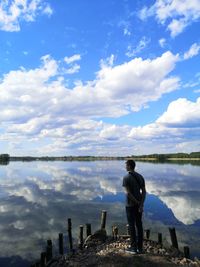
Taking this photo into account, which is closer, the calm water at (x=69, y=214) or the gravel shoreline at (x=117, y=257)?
the gravel shoreline at (x=117, y=257)

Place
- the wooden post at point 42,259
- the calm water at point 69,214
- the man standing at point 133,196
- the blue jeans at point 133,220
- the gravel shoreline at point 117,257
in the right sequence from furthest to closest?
the calm water at point 69,214 → the wooden post at point 42,259 → the blue jeans at point 133,220 → the man standing at point 133,196 → the gravel shoreline at point 117,257

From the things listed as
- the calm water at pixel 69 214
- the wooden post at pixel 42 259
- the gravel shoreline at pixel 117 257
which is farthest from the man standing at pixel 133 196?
the calm water at pixel 69 214

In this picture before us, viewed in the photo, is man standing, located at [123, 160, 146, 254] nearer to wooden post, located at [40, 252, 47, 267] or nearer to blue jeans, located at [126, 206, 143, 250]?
blue jeans, located at [126, 206, 143, 250]

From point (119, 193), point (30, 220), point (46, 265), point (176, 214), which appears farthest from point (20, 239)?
point (119, 193)

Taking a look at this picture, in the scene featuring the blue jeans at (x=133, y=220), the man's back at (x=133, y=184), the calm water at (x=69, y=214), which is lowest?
the calm water at (x=69, y=214)

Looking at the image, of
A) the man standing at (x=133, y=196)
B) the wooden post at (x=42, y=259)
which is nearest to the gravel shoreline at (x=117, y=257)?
the wooden post at (x=42, y=259)

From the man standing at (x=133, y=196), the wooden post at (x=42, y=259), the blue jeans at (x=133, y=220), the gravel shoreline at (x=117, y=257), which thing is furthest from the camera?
the wooden post at (x=42, y=259)

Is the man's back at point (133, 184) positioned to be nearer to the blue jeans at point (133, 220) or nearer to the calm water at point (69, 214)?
the blue jeans at point (133, 220)

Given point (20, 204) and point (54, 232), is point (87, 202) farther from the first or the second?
point (54, 232)

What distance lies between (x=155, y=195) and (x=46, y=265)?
98.7 feet

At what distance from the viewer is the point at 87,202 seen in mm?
39469

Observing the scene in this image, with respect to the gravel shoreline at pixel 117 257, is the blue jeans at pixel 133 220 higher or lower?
higher

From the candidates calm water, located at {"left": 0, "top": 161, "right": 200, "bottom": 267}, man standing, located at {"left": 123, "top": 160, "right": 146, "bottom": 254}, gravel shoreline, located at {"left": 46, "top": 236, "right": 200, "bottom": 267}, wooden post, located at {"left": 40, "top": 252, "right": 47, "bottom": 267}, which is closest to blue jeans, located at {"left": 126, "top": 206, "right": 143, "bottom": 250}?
man standing, located at {"left": 123, "top": 160, "right": 146, "bottom": 254}

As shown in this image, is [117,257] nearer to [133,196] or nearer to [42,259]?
[133,196]
